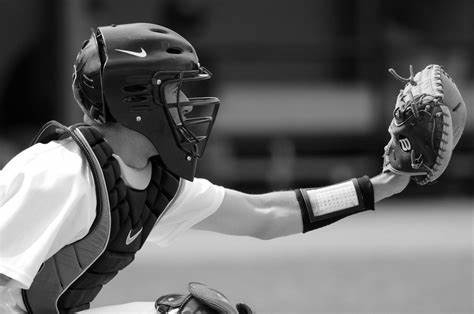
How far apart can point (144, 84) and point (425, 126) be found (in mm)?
1093

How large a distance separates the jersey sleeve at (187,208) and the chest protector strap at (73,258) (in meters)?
0.51

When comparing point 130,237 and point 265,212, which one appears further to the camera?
point 265,212

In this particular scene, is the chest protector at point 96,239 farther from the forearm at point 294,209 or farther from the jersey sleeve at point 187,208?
the forearm at point 294,209

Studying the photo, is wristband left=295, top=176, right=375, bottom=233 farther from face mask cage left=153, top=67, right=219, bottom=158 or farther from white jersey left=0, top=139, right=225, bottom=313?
white jersey left=0, top=139, right=225, bottom=313

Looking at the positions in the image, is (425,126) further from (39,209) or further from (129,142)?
(39,209)

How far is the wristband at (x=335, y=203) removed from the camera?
4.36 m

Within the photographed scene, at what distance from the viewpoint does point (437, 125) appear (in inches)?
167

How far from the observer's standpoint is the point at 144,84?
12.6ft

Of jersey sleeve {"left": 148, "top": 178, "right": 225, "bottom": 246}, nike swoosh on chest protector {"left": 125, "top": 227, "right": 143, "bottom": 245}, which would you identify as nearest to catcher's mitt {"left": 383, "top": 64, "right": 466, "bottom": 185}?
jersey sleeve {"left": 148, "top": 178, "right": 225, "bottom": 246}

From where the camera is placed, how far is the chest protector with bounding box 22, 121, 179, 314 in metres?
3.63

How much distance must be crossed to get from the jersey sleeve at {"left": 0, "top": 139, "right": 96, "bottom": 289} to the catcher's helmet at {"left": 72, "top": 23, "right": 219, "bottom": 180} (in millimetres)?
353

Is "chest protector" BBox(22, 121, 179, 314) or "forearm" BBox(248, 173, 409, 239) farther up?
"chest protector" BBox(22, 121, 179, 314)

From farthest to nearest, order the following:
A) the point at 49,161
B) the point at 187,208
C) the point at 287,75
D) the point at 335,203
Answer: the point at 287,75 < the point at 335,203 < the point at 187,208 < the point at 49,161

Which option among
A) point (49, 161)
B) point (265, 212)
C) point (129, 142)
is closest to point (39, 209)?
point (49, 161)
